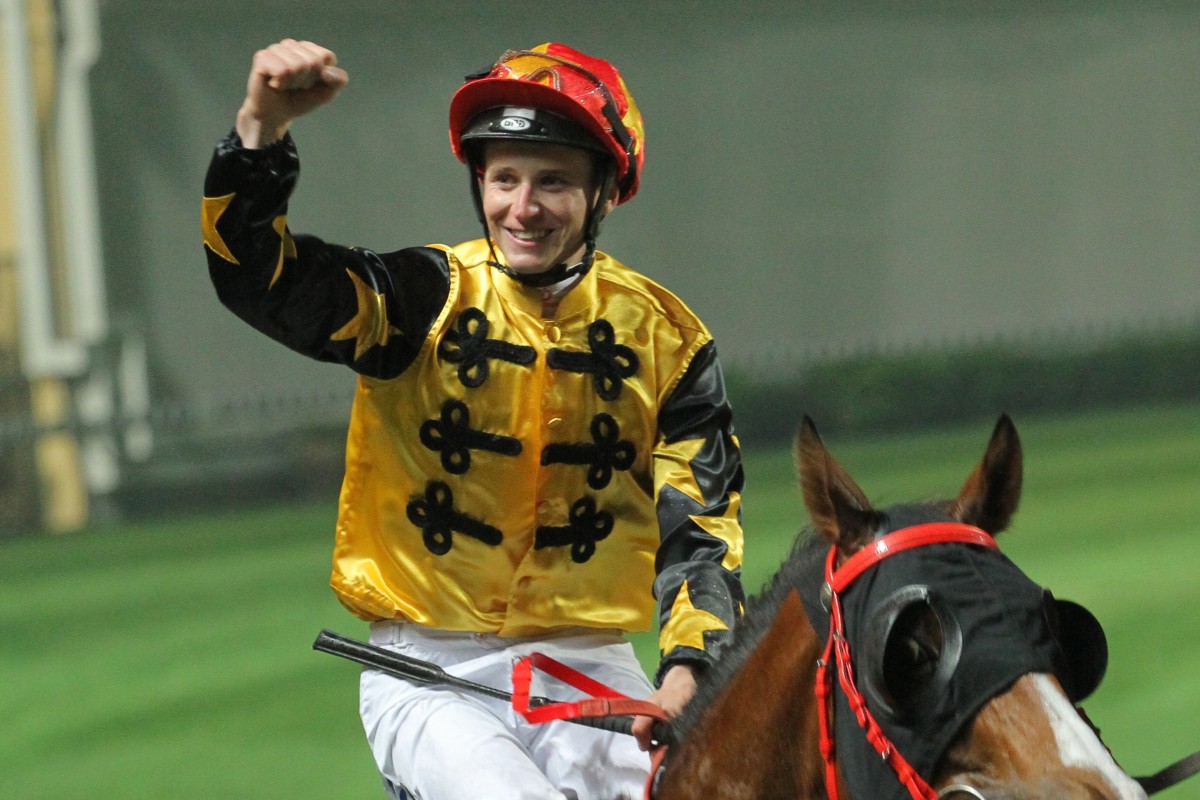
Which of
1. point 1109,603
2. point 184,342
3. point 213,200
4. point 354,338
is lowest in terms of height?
point 1109,603

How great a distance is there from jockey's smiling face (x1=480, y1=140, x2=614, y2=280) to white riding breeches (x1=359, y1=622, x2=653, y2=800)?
0.65 meters

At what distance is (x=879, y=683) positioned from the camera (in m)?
1.79

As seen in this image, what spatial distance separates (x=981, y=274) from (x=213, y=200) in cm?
1211

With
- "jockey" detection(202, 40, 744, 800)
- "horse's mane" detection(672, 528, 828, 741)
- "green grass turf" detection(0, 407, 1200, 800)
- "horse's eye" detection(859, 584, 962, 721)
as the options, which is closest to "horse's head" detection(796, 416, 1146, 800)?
"horse's eye" detection(859, 584, 962, 721)

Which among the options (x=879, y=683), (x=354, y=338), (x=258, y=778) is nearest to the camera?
(x=879, y=683)

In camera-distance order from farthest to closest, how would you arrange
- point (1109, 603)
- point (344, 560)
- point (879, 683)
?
point (1109, 603) < point (344, 560) < point (879, 683)

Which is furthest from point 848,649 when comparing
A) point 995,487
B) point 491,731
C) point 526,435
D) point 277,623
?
point 277,623

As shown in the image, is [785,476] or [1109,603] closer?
[1109,603]

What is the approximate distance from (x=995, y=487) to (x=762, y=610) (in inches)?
15.4

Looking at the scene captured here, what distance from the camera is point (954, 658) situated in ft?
5.71

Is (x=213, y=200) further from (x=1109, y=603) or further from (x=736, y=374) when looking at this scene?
(x=736, y=374)

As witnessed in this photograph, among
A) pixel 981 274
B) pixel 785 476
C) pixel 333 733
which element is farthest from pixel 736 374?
pixel 333 733

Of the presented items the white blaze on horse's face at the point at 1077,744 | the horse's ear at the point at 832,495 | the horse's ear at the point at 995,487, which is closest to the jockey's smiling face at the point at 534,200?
the horse's ear at the point at 832,495

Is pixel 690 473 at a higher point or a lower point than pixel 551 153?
lower
